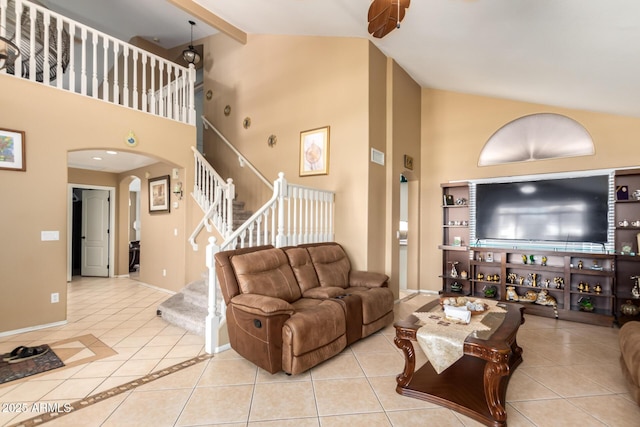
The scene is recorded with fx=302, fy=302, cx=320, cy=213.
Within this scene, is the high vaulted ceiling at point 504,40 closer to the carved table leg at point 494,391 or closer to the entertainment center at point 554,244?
the entertainment center at point 554,244

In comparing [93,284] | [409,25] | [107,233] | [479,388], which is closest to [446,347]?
[479,388]

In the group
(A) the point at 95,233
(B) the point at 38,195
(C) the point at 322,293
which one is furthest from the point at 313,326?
(A) the point at 95,233

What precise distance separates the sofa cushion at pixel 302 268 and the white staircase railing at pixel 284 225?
34 cm

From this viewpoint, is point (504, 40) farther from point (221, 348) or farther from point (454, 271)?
point (221, 348)

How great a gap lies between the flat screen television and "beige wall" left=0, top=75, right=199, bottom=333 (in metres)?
5.97

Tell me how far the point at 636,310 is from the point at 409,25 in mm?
4405

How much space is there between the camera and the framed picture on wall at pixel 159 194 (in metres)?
5.89

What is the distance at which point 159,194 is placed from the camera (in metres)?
6.11

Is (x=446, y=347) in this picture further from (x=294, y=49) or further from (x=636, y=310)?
(x=294, y=49)

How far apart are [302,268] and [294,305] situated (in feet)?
1.86

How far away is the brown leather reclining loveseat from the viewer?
247 centimetres

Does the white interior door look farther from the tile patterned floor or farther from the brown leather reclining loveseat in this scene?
the brown leather reclining loveseat

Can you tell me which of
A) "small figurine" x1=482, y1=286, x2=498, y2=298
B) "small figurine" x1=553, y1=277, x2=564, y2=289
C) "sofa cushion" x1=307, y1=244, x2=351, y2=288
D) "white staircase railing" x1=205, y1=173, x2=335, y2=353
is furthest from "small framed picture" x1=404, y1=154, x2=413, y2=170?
"small figurine" x1=553, y1=277, x2=564, y2=289

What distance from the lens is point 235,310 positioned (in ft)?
8.92
